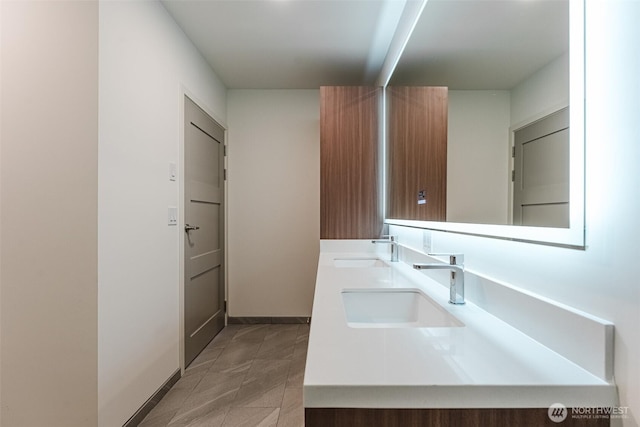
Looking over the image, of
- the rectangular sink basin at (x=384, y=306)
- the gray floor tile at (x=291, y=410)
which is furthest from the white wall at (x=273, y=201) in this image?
the rectangular sink basin at (x=384, y=306)

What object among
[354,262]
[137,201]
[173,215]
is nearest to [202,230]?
[173,215]

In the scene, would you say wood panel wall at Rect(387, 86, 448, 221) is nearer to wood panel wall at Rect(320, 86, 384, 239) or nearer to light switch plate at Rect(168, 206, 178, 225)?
wood panel wall at Rect(320, 86, 384, 239)

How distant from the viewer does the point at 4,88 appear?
135 centimetres

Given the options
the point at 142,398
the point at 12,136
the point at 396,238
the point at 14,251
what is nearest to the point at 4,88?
the point at 12,136

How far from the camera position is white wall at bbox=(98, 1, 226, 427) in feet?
4.66

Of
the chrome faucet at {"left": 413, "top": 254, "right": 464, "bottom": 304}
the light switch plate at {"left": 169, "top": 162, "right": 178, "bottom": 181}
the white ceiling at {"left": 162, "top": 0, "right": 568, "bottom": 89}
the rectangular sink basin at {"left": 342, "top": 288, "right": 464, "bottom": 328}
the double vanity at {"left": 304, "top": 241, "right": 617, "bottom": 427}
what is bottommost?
the rectangular sink basin at {"left": 342, "top": 288, "right": 464, "bottom": 328}

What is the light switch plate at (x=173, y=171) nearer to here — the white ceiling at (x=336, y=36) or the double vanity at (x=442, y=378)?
the white ceiling at (x=336, y=36)

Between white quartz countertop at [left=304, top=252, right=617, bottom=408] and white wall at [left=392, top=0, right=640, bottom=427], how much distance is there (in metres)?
0.11

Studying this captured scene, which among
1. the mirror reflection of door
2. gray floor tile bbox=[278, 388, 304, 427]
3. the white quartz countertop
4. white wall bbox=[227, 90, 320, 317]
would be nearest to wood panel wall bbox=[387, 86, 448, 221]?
the mirror reflection of door

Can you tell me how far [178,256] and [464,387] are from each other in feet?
6.69

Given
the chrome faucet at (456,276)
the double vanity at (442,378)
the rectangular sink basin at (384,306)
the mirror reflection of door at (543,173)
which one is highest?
the mirror reflection of door at (543,173)

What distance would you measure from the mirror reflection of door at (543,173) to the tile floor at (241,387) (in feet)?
5.14

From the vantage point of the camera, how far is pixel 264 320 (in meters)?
3.17

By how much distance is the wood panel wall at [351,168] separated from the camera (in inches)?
96.2
